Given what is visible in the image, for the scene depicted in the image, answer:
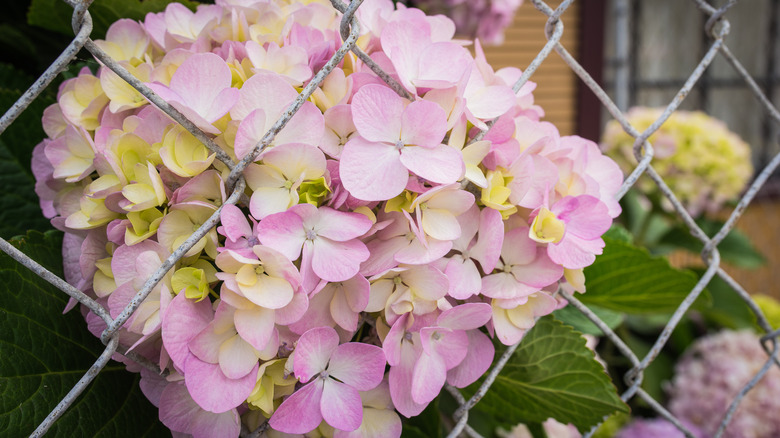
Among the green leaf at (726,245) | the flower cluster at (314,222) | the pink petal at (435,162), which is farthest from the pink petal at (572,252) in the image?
the green leaf at (726,245)

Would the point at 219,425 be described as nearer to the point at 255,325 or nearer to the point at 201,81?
the point at 255,325

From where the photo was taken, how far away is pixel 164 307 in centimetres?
35

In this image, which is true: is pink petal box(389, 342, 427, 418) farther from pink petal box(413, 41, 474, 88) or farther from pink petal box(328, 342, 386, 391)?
pink petal box(413, 41, 474, 88)

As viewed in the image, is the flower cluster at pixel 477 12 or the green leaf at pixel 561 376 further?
the flower cluster at pixel 477 12

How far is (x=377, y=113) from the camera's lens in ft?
1.23

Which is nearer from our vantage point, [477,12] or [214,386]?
[214,386]

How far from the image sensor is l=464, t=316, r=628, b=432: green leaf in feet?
1.70

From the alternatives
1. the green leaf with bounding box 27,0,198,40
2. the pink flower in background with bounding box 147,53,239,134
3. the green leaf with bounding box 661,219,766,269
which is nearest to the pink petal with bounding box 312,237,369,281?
the pink flower in background with bounding box 147,53,239,134

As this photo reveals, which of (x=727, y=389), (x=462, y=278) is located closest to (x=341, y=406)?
(x=462, y=278)

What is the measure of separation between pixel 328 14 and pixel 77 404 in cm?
35

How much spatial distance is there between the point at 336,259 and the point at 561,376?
0.28 meters

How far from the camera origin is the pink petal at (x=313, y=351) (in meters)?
0.36

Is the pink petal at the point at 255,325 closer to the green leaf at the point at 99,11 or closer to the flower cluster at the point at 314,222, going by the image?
the flower cluster at the point at 314,222

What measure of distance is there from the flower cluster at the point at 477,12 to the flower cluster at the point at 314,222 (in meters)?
0.93
